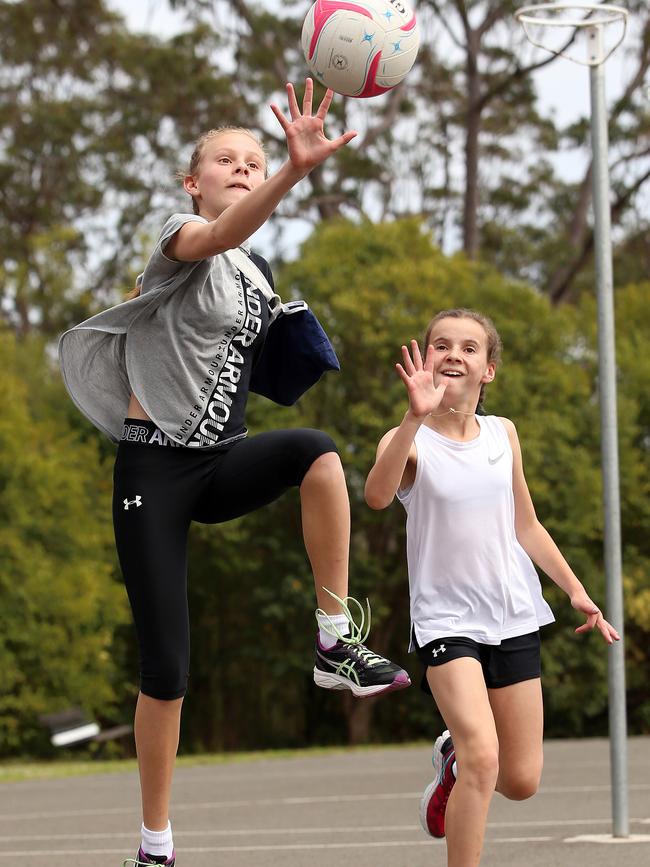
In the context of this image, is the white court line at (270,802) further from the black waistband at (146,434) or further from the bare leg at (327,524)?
the black waistband at (146,434)

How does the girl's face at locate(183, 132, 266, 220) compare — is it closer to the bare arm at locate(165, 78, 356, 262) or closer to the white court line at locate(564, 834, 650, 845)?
the bare arm at locate(165, 78, 356, 262)

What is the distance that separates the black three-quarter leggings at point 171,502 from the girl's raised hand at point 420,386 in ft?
1.08

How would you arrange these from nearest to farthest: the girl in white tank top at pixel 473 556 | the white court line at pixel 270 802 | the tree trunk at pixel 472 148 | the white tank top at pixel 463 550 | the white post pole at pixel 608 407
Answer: the girl in white tank top at pixel 473 556 → the white tank top at pixel 463 550 → the white post pole at pixel 608 407 → the white court line at pixel 270 802 → the tree trunk at pixel 472 148

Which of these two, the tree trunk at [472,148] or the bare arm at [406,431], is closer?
the bare arm at [406,431]

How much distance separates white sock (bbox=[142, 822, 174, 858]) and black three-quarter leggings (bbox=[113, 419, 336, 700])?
0.48 m

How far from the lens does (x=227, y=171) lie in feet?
16.2

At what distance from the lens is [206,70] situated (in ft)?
101

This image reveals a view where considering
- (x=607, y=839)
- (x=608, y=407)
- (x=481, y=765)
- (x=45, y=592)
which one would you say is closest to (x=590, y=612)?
(x=481, y=765)

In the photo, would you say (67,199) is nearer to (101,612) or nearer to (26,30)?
(26,30)

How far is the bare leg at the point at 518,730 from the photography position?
5.37 meters

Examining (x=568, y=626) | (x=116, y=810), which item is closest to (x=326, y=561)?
(x=116, y=810)

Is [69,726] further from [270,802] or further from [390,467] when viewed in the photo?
[390,467]

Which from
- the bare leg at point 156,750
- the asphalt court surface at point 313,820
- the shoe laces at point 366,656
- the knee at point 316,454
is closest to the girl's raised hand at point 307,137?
the knee at point 316,454

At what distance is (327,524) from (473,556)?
2.37ft
